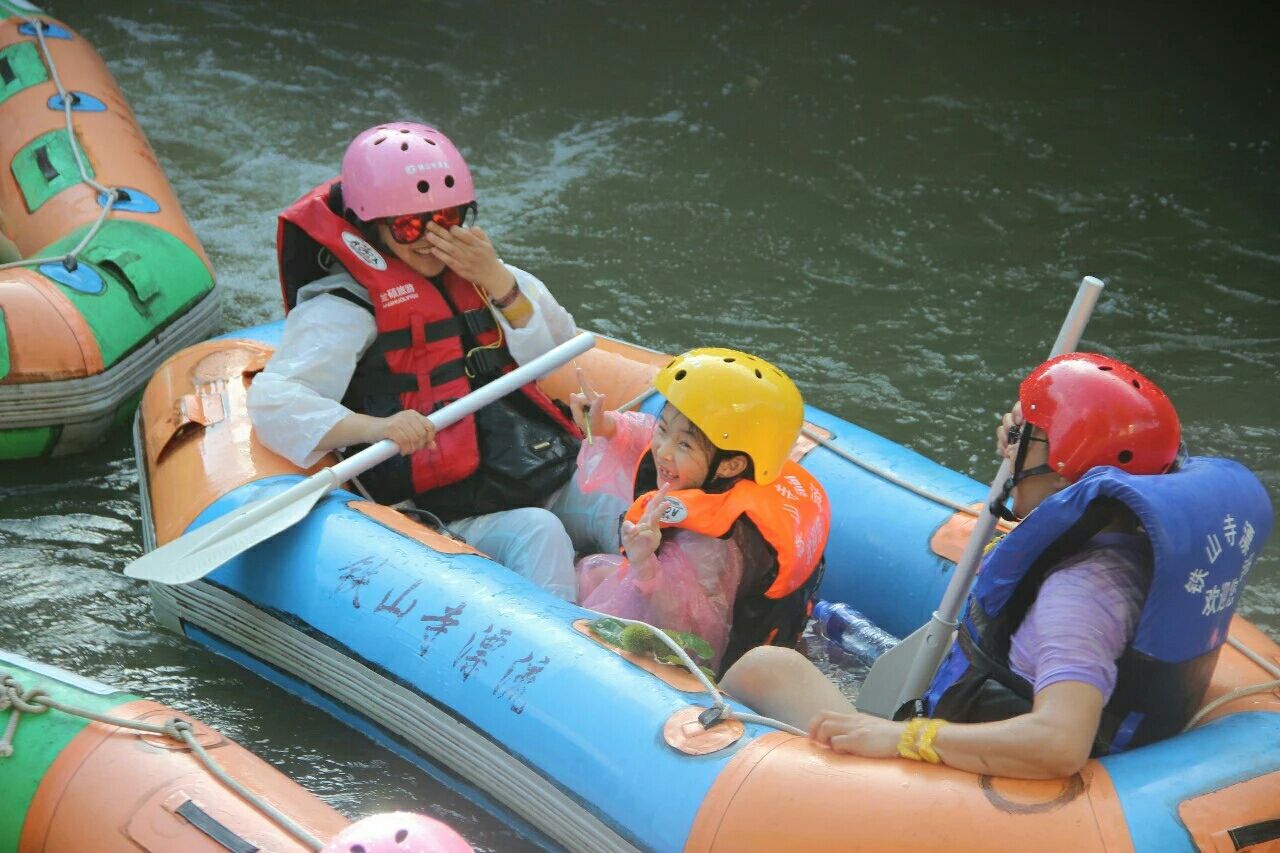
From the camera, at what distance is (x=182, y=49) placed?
749 cm

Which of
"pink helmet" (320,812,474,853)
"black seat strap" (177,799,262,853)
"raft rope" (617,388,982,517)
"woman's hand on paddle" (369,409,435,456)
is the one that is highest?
"pink helmet" (320,812,474,853)

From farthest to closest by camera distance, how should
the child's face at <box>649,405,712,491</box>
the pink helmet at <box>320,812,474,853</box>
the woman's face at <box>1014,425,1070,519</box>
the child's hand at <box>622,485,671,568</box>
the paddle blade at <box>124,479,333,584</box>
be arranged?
the paddle blade at <box>124,479,333,584</box>, the child's face at <box>649,405,712,491</box>, the child's hand at <box>622,485,671,568</box>, the woman's face at <box>1014,425,1070,519</box>, the pink helmet at <box>320,812,474,853</box>

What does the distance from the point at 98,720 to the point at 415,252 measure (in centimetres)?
128

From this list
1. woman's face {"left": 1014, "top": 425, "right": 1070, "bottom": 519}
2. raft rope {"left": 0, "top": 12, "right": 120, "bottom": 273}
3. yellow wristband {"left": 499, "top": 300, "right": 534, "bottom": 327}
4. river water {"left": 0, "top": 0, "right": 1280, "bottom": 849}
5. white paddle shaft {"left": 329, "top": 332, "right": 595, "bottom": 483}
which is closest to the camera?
woman's face {"left": 1014, "top": 425, "right": 1070, "bottom": 519}

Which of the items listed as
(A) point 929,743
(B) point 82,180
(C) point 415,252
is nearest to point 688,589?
(A) point 929,743

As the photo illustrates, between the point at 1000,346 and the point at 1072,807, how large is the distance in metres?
3.43

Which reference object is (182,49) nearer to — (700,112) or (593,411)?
(700,112)

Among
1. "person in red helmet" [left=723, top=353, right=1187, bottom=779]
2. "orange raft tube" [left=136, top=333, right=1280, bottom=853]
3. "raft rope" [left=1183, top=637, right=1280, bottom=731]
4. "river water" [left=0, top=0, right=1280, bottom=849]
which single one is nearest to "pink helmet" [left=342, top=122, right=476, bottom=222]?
"orange raft tube" [left=136, top=333, right=1280, bottom=853]

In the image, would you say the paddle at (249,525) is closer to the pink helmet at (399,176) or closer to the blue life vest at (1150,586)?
the pink helmet at (399,176)

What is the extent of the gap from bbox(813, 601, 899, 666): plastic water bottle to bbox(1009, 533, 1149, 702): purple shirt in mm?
939

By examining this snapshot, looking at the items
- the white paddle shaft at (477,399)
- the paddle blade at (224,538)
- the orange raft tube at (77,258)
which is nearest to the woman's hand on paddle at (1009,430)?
the white paddle shaft at (477,399)

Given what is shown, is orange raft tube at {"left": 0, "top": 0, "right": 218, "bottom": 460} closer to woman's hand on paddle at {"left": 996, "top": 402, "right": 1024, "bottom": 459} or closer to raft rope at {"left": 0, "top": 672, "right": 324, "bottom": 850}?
raft rope at {"left": 0, "top": 672, "right": 324, "bottom": 850}

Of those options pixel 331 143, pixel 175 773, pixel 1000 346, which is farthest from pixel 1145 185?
pixel 175 773

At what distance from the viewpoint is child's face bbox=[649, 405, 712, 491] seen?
9.21 ft
